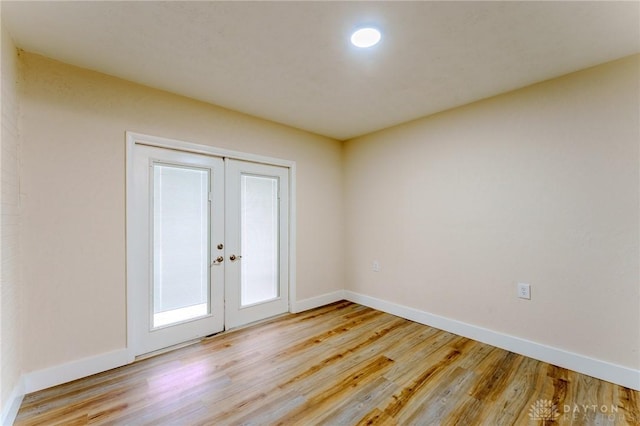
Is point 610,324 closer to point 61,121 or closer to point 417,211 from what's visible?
point 417,211

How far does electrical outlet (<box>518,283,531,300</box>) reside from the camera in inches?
99.7

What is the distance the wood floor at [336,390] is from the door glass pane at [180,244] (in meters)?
0.40

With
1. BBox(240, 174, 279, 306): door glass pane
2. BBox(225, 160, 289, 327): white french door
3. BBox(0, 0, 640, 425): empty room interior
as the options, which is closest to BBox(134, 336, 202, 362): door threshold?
BBox(0, 0, 640, 425): empty room interior

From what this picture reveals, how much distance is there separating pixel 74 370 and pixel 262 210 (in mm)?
2161

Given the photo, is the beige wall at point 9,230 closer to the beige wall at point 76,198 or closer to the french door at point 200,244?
the beige wall at point 76,198

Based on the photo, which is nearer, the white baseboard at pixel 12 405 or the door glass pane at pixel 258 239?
the white baseboard at pixel 12 405

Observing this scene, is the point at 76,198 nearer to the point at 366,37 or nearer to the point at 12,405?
the point at 12,405

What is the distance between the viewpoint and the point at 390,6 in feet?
5.21

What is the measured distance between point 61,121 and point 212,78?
1.19 m

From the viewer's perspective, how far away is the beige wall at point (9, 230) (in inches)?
66.2

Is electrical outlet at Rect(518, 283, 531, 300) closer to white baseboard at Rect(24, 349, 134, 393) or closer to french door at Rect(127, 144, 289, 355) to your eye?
french door at Rect(127, 144, 289, 355)

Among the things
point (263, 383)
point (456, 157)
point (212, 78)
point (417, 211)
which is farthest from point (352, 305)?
point (212, 78)

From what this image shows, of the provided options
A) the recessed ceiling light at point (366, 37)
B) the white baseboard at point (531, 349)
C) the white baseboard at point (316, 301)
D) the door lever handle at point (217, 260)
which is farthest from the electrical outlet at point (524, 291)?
the door lever handle at point (217, 260)

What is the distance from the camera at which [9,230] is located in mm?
1799
